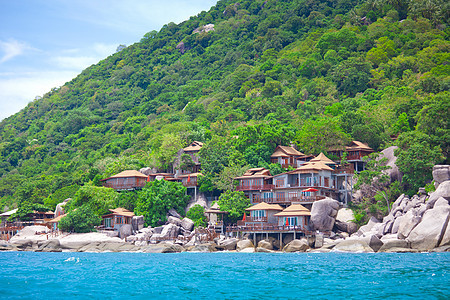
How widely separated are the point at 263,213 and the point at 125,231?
53.1 feet

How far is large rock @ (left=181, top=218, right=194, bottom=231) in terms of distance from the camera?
57.1 m

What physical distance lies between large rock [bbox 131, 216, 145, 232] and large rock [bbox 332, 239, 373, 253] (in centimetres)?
2306

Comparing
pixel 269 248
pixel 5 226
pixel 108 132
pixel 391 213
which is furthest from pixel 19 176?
pixel 391 213

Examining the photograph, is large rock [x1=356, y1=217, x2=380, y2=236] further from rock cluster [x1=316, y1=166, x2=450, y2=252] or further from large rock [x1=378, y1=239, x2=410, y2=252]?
large rock [x1=378, y1=239, x2=410, y2=252]

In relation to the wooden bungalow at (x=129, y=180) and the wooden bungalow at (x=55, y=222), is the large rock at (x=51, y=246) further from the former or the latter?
the wooden bungalow at (x=129, y=180)

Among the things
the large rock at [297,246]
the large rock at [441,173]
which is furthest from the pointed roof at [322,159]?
the large rock at [441,173]

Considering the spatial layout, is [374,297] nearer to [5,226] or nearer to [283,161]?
[283,161]

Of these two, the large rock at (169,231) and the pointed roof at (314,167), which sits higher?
the pointed roof at (314,167)

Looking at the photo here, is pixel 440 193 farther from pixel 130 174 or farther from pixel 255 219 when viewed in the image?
pixel 130 174

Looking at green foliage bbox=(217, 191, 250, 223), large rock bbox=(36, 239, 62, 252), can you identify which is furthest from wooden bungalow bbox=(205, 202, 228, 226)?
large rock bbox=(36, 239, 62, 252)

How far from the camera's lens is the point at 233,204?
5678 cm

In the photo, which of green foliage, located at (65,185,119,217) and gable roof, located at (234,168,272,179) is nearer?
gable roof, located at (234,168,272,179)

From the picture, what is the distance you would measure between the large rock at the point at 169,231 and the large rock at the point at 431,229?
25150 mm

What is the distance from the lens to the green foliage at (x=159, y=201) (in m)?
58.1
